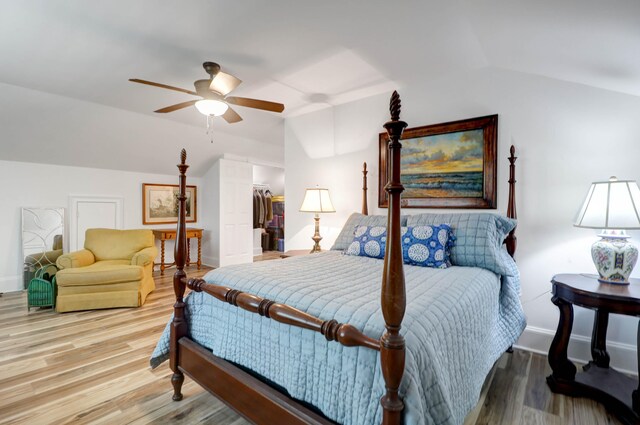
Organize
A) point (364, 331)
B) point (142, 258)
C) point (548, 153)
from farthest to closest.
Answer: point (142, 258) → point (548, 153) → point (364, 331)

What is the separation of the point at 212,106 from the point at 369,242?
1776 millimetres

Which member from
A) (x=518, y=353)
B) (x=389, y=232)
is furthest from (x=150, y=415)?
(x=518, y=353)

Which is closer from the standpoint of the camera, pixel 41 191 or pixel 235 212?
pixel 41 191

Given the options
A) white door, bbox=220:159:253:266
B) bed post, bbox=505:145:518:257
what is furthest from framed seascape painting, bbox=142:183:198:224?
bed post, bbox=505:145:518:257

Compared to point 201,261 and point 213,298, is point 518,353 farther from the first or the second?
point 201,261

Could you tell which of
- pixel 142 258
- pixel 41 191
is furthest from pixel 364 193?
pixel 41 191

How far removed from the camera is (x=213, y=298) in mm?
1714

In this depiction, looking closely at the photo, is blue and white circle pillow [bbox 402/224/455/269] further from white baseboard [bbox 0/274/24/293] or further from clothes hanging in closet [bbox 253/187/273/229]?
white baseboard [bbox 0/274/24/293]

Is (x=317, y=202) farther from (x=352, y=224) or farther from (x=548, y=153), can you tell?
(x=548, y=153)

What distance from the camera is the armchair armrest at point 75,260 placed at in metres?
3.38

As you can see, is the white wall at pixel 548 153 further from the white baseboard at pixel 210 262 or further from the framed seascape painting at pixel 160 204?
the framed seascape painting at pixel 160 204

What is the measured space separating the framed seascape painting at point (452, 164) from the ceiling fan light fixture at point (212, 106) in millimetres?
1789

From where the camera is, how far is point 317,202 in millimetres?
3340

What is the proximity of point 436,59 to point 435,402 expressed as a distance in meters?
2.48
